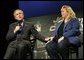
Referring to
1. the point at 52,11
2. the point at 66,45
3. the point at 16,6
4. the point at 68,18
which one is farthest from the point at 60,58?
the point at 16,6

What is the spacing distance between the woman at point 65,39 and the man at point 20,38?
1.09ft

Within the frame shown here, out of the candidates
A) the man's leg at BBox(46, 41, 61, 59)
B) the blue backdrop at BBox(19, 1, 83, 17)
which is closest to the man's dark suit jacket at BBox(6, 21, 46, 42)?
the man's leg at BBox(46, 41, 61, 59)

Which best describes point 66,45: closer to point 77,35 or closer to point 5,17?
point 77,35

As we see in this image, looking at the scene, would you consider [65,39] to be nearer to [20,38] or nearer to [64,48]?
[64,48]

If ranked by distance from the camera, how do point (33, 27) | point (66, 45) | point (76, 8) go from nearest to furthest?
1. point (66, 45)
2. point (33, 27)
3. point (76, 8)

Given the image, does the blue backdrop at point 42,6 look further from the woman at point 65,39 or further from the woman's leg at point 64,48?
the woman's leg at point 64,48

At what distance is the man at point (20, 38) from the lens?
229 inches

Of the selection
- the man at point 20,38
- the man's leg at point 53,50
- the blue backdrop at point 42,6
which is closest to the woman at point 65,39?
the man's leg at point 53,50

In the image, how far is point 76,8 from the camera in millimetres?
6566

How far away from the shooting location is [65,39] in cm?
561

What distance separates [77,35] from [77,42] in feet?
0.42

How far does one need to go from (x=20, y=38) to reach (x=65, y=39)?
85 cm

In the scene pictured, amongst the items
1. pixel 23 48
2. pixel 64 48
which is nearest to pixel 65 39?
pixel 64 48

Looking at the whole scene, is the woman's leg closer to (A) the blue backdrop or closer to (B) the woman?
(B) the woman
